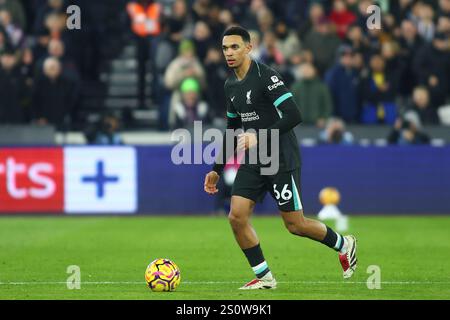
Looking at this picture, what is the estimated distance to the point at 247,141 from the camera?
10789 millimetres

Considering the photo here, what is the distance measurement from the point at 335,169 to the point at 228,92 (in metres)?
10.1

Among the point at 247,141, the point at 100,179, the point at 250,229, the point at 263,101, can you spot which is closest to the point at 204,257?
the point at 250,229

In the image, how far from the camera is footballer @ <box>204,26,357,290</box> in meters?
11.3

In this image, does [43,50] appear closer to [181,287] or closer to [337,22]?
[337,22]

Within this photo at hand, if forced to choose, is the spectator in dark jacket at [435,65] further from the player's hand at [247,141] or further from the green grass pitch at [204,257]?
the player's hand at [247,141]

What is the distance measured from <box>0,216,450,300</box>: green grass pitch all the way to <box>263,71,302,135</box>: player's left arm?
158 cm

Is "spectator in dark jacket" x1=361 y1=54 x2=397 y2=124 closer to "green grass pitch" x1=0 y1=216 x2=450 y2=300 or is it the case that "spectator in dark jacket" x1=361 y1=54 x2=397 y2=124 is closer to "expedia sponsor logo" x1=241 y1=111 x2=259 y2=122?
"green grass pitch" x1=0 y1=216 x2=450 y2=300

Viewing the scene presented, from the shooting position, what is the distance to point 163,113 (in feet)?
76.1

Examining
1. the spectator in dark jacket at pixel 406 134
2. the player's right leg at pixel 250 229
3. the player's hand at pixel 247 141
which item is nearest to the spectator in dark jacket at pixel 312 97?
the spectator in dark jacket at pixel 406 134

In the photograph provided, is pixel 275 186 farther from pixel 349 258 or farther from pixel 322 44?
pixel 322 44

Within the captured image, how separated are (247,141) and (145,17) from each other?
13.5m

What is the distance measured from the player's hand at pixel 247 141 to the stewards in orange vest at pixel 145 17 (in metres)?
13.2

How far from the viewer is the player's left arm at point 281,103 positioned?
36.7ft

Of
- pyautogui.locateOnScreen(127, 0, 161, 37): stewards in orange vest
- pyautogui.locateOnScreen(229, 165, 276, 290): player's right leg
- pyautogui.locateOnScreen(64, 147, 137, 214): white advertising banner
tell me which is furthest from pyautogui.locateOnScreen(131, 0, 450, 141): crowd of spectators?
pyautogui.locateOnScreen(229, 165, 276, 290): player's right leg
